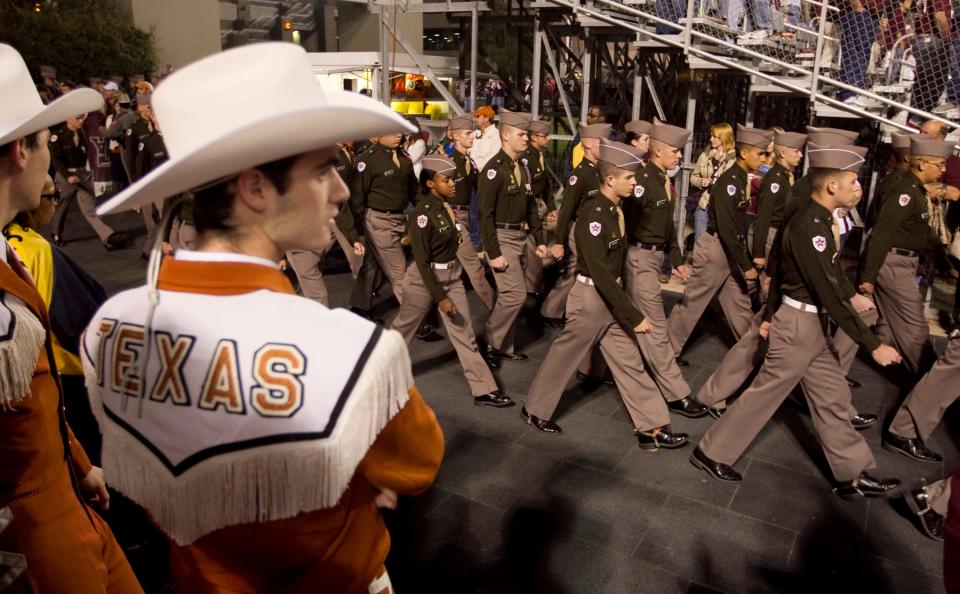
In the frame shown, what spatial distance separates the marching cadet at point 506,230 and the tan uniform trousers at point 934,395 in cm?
304

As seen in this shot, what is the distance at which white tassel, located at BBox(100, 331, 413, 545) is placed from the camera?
136cm

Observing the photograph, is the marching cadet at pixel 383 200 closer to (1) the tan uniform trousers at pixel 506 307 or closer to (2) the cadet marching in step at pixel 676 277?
(2) the cadet marching in step at pixel 676 277

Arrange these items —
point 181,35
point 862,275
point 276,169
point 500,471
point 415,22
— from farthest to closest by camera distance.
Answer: point 415,22 < point 181,35 < point 862,275 < point 500,471 < point 276,169

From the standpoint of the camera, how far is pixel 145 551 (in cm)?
374

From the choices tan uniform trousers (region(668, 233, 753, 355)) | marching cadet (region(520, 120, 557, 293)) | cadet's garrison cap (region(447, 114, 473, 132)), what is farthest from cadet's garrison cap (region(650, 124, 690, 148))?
cadet's garrison cap (region(447, 114, 473, 132))

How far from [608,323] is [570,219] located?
225 cm

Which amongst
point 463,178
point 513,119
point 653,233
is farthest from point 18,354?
point 513,119

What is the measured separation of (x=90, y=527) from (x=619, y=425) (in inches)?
150

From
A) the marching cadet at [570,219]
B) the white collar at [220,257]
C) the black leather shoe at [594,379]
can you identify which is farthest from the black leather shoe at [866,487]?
the white collar at [220,257]

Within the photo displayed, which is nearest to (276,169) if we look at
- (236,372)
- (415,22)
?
(236,372)

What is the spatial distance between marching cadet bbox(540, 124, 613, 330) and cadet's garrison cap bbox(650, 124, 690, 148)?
80 cm

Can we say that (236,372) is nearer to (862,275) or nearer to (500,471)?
(500,471)

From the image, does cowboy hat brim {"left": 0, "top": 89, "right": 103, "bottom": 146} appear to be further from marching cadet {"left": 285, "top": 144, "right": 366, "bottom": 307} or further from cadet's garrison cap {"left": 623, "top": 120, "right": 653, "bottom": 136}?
cadet's garrison cap {"left": 623, "top": 120, "right": 653, "bottom": 136}

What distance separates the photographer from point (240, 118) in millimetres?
1375
